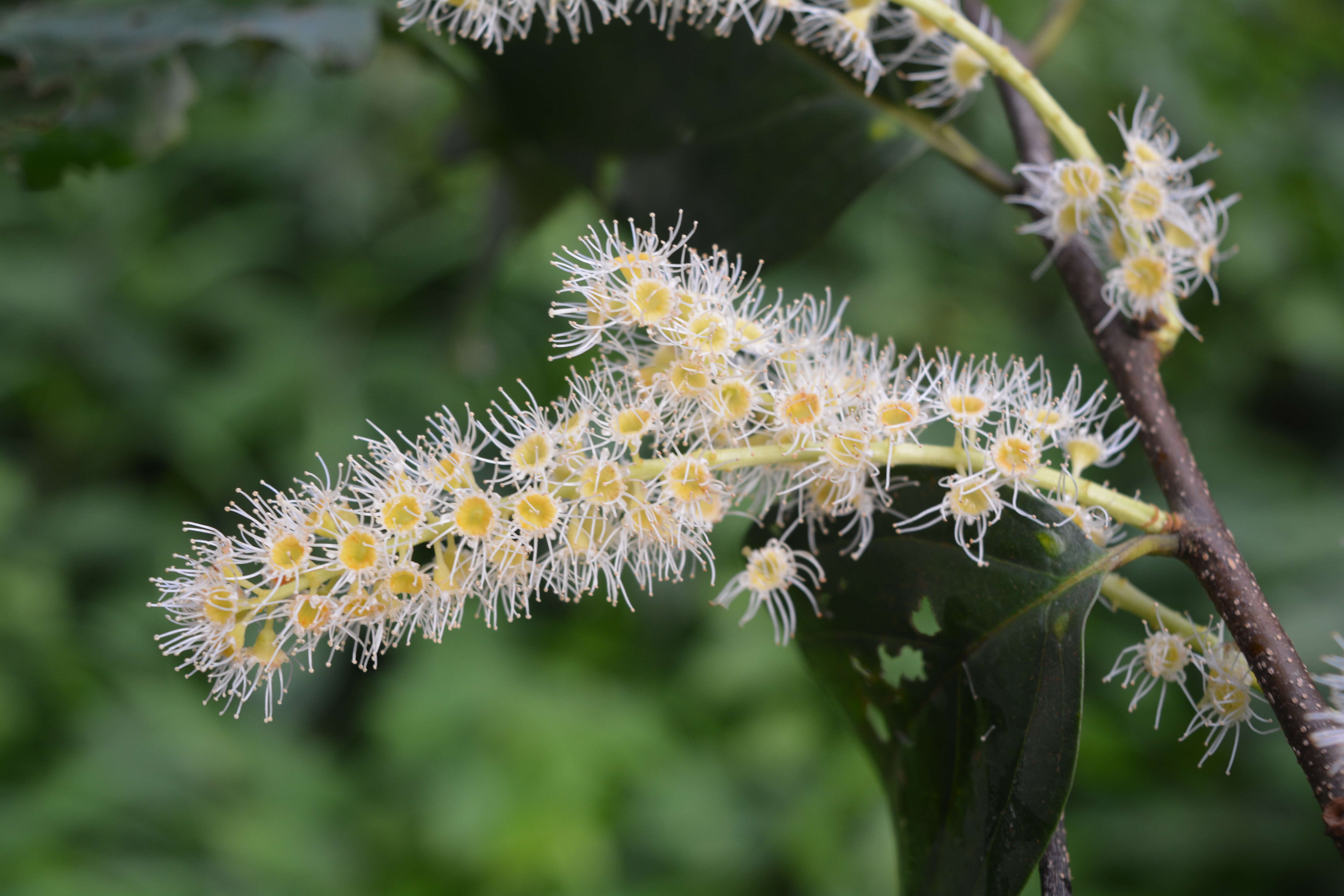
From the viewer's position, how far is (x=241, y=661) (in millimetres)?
430

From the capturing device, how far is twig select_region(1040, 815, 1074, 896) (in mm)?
407

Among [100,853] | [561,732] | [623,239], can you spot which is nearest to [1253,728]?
[623,239]

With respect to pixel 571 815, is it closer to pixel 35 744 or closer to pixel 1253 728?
pixel 35 744

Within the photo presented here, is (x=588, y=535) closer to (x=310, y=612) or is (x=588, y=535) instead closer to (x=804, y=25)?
(x=310, y=612)

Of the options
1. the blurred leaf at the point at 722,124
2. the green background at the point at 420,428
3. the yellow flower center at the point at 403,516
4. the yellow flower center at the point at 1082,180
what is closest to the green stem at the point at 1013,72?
the yellow flower center at the point at 1082,180

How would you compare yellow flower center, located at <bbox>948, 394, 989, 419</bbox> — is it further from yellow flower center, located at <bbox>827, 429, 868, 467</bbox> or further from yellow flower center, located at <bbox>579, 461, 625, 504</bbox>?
yellow flower center, located at <bbox>579, 461, 625, 504</bbox>

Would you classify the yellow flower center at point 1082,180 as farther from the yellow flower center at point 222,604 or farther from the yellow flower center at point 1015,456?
the yellow flower center at point 222,604

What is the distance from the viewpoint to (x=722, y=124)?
0.64 metres

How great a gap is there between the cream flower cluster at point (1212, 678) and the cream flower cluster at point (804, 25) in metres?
0.33

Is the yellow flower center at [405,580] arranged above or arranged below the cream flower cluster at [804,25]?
below

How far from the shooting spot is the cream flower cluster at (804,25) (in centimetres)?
51

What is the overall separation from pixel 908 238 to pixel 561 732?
4.00 ft

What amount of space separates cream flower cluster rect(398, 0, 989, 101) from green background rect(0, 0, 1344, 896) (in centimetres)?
59

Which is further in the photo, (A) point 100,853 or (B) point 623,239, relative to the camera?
(A) point 100,853
